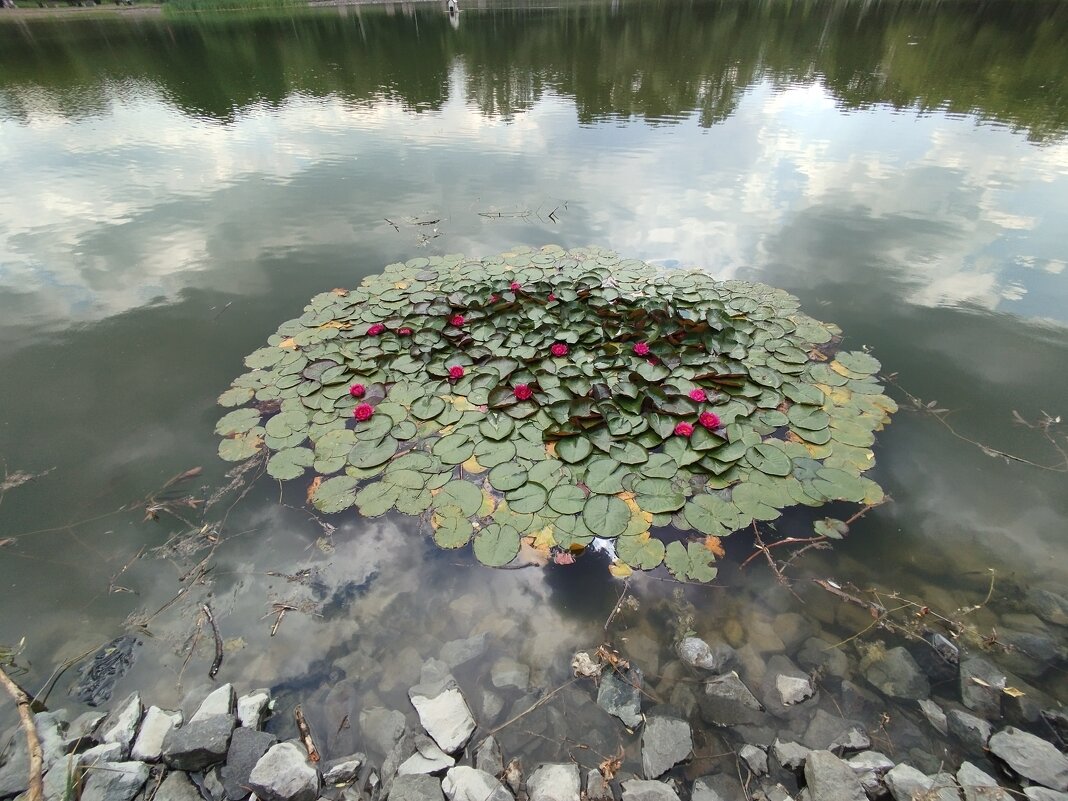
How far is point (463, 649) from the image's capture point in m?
2.95

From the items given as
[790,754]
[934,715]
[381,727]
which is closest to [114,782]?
[381,727]

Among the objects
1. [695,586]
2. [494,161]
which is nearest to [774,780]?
[695,586]

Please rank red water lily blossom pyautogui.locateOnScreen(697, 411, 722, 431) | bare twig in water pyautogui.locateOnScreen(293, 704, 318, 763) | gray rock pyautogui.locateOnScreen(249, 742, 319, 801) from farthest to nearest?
red water lily blossom pyautogui.locateOnScreen(697, 411, 722, 431), bare twig in water pyautogui.locateOnScreen(293, 704, 318, 763), gray rock pyautogui.locateOnScreen(249, 742, 319, 801)

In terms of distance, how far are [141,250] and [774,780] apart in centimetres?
1024

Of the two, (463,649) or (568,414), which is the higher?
(568,414)

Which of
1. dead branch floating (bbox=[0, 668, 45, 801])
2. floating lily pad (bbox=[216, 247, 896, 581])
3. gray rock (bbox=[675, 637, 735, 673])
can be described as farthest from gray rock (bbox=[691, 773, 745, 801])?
dead branch floating (bbox=[0, 668, 45, 801])

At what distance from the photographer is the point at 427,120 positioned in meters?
14.9

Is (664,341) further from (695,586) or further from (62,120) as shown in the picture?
(62,120)

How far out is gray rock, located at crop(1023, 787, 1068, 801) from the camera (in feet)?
6.93

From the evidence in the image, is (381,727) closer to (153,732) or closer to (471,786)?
(471,786)

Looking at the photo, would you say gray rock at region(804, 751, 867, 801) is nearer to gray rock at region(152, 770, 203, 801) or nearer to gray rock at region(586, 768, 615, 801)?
gray rock at region(586, 768, 615, 801)

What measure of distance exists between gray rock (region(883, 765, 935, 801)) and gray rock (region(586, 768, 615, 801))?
1.35m

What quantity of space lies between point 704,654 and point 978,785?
129cm

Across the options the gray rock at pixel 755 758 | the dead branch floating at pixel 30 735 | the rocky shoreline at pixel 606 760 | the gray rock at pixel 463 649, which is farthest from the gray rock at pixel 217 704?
the gray rock at pixel 755 758
